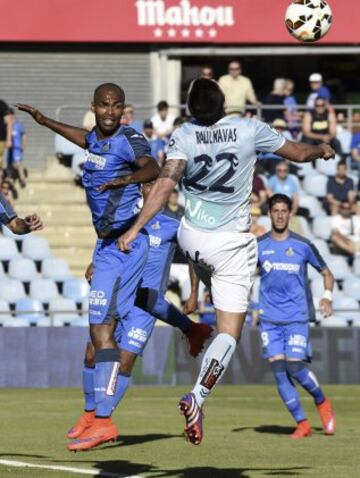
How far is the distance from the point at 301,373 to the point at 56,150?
1282 centimetres

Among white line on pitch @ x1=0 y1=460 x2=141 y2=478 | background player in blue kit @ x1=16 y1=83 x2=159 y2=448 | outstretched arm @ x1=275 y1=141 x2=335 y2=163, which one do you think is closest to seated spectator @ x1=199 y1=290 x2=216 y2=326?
background player in blue kit @ x1=16 y1=83 x2=159 y2=448

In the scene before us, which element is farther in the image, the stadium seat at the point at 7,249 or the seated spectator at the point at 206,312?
the stadium seat at the point at 7,249

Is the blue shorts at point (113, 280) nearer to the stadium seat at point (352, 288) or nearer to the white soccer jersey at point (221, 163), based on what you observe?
the white soccer jersey at point (221, 163)

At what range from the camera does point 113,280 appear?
11.1 meters

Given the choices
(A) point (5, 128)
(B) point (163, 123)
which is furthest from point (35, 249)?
(B) point (163, 123)

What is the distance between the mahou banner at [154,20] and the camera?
26.6 meters

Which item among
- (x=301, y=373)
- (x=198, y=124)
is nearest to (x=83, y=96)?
(x=301, y=373)

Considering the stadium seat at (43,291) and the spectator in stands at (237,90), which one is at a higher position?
the spectator in stands at (237,90)

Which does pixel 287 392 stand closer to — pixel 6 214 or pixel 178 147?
pixel 6 214

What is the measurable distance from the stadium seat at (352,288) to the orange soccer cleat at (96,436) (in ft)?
44.4

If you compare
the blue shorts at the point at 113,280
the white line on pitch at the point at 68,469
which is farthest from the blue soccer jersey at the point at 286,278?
the white line on pitch at the point at 68,469

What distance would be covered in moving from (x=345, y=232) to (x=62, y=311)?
5.50 meters

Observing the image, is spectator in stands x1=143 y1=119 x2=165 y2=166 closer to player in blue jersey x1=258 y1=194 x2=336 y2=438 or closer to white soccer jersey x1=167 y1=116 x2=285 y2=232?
player in blue jersey x1=258 y1=194 x2=336 y2=438

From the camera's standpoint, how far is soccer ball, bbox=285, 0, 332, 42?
12.7 metres
